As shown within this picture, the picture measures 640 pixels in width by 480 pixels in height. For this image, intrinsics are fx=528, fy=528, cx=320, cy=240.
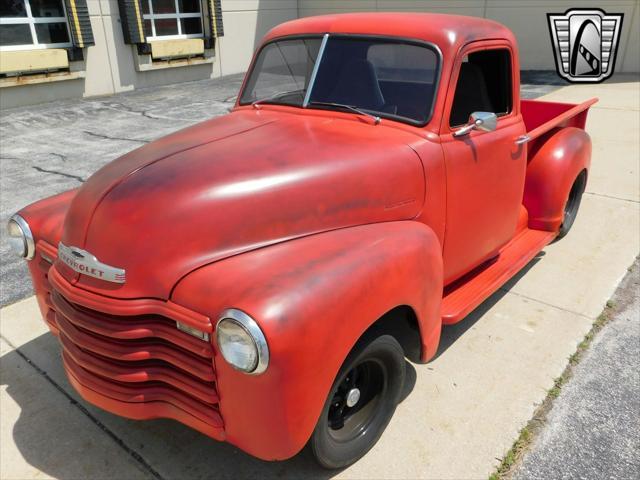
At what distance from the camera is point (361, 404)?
247 cm

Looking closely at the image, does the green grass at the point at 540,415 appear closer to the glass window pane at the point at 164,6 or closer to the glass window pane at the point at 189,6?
the glass window pane at the point at 164,6

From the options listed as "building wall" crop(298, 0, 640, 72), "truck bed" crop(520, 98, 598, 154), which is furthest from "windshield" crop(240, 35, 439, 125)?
"building wall" crop(298, 0, 640, 72)

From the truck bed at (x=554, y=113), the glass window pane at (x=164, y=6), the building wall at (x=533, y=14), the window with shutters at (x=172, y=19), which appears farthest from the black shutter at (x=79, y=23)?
the truck bed at (x=554, y=113)

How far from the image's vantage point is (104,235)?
208 centimetres

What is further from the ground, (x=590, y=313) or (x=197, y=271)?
(x=197, y=271)

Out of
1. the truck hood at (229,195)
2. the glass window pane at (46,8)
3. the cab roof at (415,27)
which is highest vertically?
the glass window pane at (46,8)

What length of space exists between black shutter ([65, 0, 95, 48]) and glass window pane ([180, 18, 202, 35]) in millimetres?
2753

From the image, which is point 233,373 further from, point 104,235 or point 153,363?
point 104,235

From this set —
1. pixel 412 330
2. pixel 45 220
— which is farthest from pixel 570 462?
pixel 45 220

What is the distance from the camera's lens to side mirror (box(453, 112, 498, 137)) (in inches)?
107

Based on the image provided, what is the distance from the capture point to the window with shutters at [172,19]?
11961 mm

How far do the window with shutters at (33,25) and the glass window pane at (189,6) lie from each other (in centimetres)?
300

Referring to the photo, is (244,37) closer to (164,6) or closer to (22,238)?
(164,6)

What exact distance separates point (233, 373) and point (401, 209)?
3.91 feet
